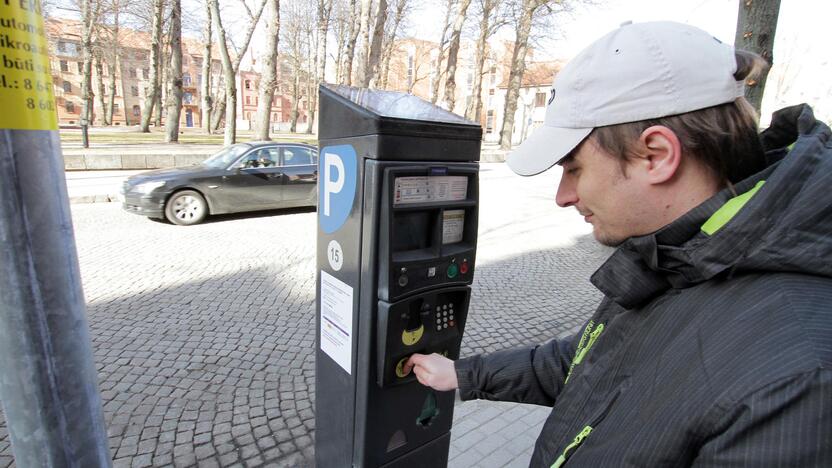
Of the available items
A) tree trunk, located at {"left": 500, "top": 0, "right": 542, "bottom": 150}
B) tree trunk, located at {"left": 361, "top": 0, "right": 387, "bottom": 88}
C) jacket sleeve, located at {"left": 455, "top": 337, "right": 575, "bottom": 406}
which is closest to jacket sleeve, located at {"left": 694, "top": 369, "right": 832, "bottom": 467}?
jacket sleeve, located at {"left": 455, "top": 337, "right": 575, "bottom": 406}

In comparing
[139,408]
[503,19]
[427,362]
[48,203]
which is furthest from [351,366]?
[503,19]

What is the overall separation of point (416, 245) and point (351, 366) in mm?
523

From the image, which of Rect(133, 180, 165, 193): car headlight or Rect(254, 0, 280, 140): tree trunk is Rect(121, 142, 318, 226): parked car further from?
Rect(254, 0, 280, 140): tree trunk

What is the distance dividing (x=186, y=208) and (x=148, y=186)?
0.61 m

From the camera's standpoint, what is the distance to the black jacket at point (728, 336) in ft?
2.04

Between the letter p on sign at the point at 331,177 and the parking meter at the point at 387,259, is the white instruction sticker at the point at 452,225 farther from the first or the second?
the letter p on sign at the point at 331,177

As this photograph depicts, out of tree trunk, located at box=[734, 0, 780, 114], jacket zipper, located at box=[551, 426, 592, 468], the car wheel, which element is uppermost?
tree trunk, located at box=[734, 0, 780, 114]

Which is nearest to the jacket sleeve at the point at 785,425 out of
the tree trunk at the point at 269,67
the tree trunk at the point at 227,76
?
the tree trunk at the point at 269,67

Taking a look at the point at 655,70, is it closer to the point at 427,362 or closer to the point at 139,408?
the point at 427,362

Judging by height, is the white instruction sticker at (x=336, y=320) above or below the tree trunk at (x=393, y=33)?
below

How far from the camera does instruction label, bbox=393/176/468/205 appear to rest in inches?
60.1

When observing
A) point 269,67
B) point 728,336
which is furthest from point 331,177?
point 269,67

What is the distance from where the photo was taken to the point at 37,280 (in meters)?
1.29

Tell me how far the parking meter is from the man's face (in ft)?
2.02
